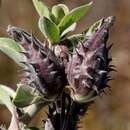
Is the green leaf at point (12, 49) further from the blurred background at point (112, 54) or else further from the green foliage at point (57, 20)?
the blurred background at point (112, 54)

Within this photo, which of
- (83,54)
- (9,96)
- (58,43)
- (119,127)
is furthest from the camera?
(119,127)

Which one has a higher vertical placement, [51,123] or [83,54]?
[83,54]

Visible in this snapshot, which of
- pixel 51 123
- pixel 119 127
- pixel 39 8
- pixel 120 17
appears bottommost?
pixel 119 127

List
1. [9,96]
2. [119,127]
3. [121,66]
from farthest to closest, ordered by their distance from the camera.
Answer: [121,66], [119,127], [9,96]

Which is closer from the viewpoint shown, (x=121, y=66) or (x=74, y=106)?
(x=74, y=106)

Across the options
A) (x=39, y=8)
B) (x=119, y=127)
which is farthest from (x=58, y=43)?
(x=119, y=127)

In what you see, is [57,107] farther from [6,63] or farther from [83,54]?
[6,63]
